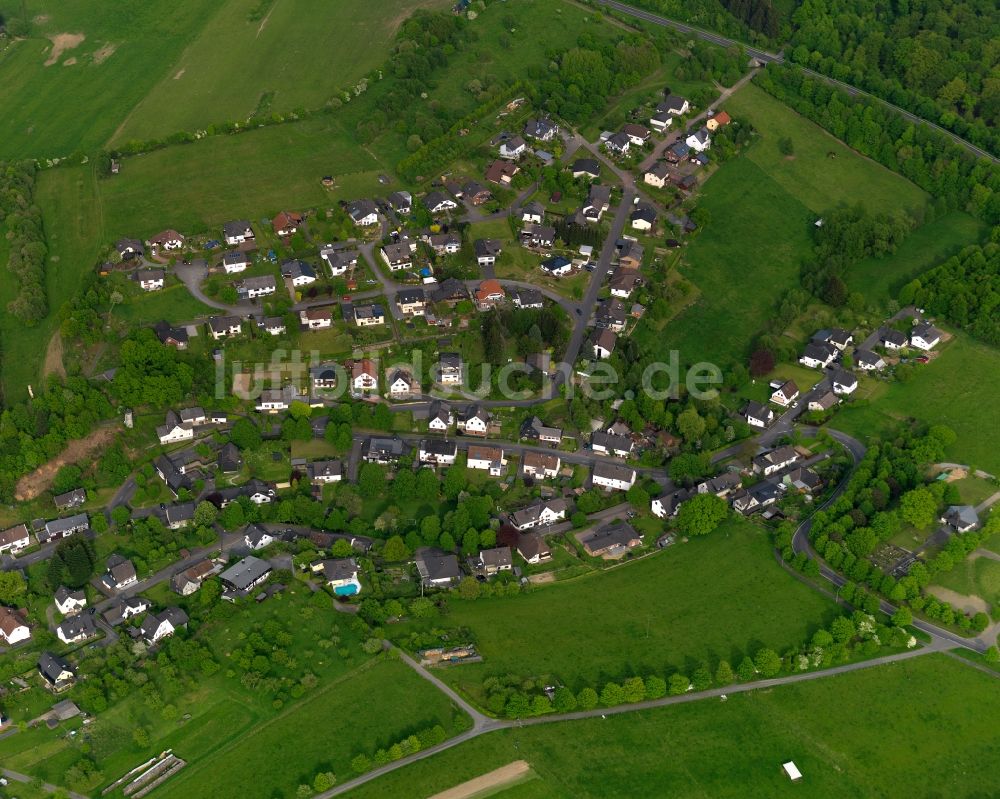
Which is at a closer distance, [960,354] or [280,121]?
[960,354]

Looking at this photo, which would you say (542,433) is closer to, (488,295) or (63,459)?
(488,295)

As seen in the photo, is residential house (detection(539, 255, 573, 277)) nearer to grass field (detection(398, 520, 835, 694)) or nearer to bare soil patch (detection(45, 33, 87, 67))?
grass field (detection(398, 520, 835, 694))

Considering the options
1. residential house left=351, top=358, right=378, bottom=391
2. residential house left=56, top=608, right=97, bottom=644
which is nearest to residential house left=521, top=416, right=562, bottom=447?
residential house left=351, top=358, right=378, bottom=391

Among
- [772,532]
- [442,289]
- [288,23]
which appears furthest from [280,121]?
[772,532]

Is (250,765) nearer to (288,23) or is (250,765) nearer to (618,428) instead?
(618,428)

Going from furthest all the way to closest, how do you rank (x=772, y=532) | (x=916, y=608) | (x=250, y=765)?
1. (x=772, y=532)
2. (x=916, y=608)
3. (x=250, y=765)

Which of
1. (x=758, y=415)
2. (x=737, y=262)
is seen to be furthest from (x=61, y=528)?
(x=737, y=262)
